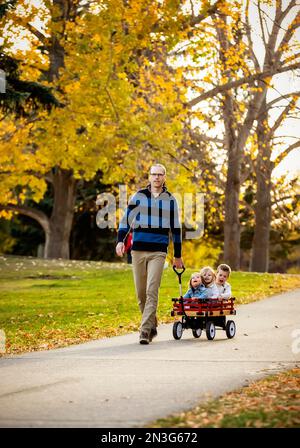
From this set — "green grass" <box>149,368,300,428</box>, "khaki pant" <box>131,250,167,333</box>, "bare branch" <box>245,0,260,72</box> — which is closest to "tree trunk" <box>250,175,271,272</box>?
"bare branch" <box>245,0,260,72</box>

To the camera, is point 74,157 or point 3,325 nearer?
point 3,325

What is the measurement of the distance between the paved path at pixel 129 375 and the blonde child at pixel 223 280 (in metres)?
0.59

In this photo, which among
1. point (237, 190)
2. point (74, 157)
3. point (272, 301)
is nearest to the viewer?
point (272, 301)

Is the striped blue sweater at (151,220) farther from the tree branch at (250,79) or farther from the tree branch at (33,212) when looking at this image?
the tree branch at (33,212)

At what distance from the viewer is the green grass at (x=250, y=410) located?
5988 mm

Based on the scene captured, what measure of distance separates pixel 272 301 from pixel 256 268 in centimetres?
2026

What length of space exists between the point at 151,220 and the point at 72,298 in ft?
29.4

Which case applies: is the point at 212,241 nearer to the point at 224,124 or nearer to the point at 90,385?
the point at 224,124

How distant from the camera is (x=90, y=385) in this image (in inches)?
304

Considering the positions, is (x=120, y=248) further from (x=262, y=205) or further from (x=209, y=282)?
(x=262, y=205)

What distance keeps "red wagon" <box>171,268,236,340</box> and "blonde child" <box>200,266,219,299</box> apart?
0.40 ft

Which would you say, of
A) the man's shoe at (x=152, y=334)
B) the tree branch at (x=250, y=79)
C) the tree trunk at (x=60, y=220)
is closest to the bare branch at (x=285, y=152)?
the tree branch at (x=250, y=79)

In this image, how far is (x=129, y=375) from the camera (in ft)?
27.4
